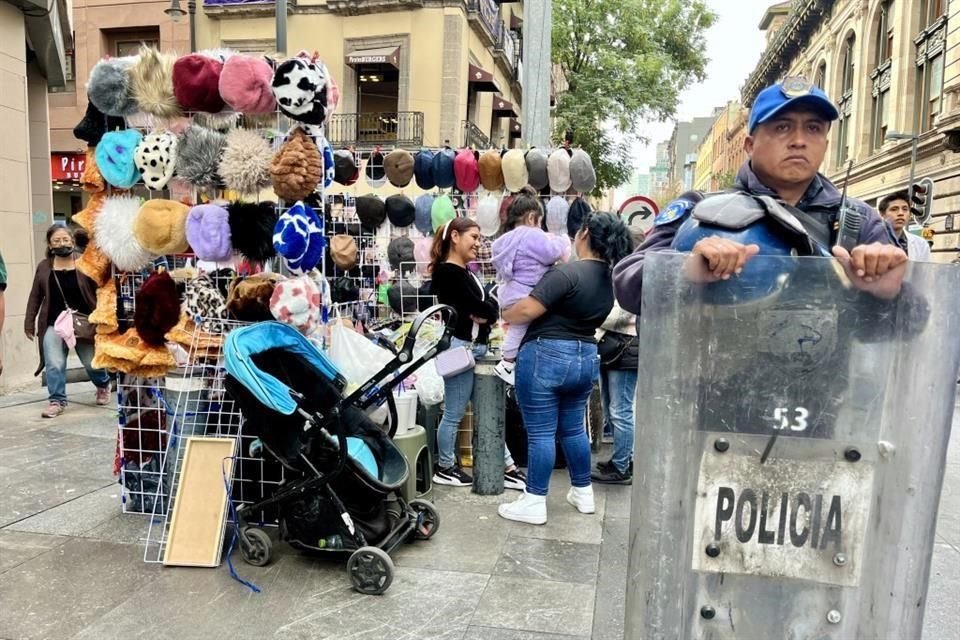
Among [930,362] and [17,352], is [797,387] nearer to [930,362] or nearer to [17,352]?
[930,362]

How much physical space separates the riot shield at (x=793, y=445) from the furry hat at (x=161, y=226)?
11.6 feet

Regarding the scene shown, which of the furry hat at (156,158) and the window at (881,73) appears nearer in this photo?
the furry hat at (156,158)

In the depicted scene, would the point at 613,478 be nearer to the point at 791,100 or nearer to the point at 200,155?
the point at 200,155

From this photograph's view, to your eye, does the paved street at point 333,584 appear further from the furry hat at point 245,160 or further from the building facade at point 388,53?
the building facade at point 388,53

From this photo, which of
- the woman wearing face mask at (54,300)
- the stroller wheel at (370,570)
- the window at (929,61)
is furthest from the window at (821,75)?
the stroller wheel at (370,570)

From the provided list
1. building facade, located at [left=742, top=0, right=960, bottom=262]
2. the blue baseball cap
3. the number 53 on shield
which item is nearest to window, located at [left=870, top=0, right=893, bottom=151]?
building facade, located at [left=742, top=0, right=960, bottom=262]

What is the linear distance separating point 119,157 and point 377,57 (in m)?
16.3

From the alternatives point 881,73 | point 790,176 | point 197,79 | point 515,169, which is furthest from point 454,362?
point 881,73

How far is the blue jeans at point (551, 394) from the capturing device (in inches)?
170

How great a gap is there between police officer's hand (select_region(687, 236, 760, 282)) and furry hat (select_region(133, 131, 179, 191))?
379 cm

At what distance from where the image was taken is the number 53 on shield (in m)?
1.56

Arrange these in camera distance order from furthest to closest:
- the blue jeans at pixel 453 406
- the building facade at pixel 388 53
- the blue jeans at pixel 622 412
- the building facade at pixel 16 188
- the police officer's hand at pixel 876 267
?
the building facade at pixel 388 53 < the building facade at pixel 16 188 < the blue jeans at pixel 622 412 < the blue jeans at pixel 453 406 < the police officer's hand at pixel 876 267

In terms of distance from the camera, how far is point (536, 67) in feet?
29.2

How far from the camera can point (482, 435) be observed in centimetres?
514
